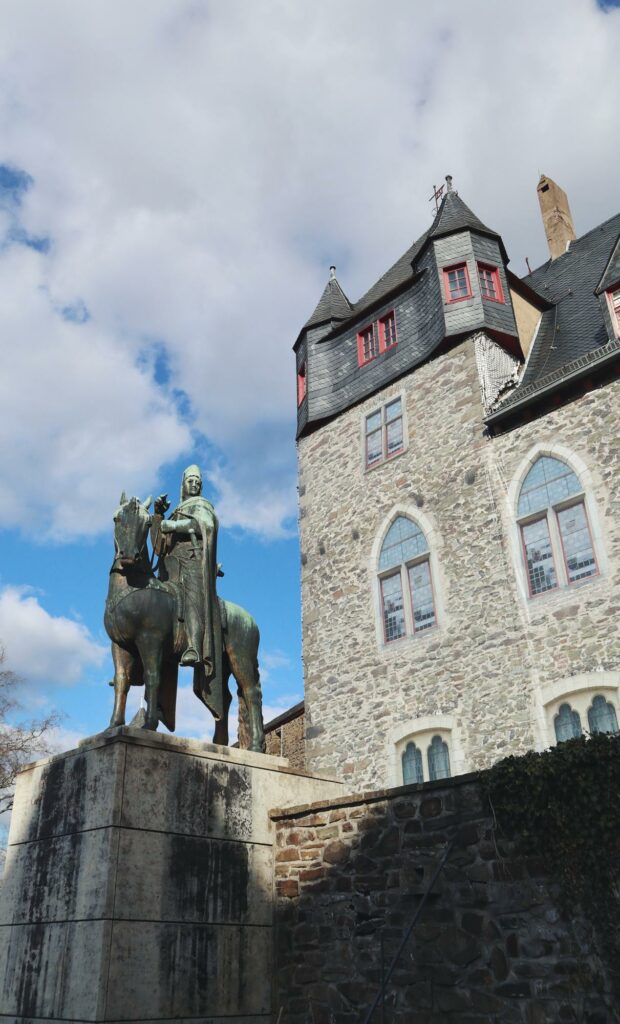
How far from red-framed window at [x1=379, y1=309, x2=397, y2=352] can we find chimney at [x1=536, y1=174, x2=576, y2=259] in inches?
263

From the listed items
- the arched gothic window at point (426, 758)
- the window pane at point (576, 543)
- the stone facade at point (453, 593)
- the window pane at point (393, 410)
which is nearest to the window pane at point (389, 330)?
the stone facade at point (453, 593)

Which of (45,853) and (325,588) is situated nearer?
(45,853)

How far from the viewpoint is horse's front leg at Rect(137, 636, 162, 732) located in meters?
7.91

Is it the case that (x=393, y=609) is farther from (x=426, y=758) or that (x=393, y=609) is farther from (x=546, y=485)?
(x=546, y=485)

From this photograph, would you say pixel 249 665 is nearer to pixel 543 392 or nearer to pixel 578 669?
pixel 578 669

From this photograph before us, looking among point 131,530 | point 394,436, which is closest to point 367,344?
point 394,436

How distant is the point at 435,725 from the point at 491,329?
792 cm

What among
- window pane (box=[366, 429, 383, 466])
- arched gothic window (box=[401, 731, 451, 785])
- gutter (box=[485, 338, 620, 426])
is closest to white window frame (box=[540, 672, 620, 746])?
arched gothic window (box=[401, 731, 451, 785])

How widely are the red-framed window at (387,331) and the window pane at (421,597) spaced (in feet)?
18.9

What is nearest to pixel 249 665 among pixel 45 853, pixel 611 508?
pixel 45 853

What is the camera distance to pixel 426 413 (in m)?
16.9

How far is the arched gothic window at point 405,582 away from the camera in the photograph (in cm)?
1538

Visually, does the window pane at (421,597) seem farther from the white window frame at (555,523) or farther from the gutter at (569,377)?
the gutter at (569,377)

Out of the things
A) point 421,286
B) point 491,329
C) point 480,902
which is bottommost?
point 480,902
